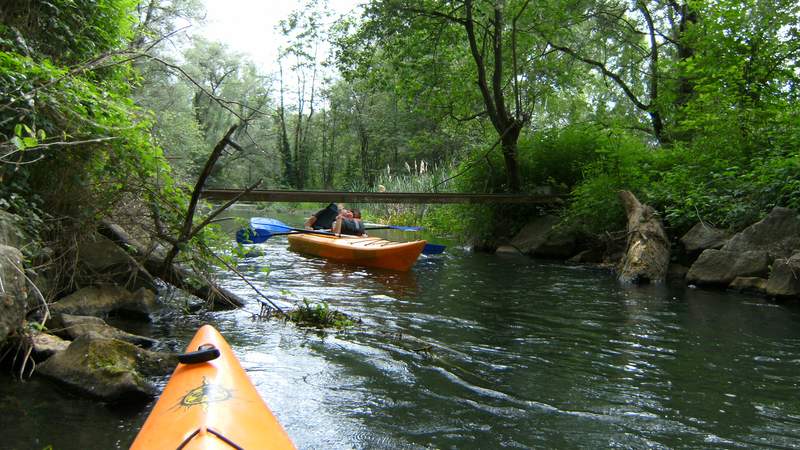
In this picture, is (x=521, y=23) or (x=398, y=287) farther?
(x=521, y=23)

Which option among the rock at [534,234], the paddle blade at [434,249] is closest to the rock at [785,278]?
the rock at [534,234]

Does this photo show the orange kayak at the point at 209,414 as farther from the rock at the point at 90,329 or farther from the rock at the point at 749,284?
the rock at the point at 749,284

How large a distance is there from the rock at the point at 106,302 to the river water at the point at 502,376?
29 centimetres

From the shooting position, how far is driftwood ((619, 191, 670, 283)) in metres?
8.99

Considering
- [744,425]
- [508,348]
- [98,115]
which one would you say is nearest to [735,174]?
[508,348]

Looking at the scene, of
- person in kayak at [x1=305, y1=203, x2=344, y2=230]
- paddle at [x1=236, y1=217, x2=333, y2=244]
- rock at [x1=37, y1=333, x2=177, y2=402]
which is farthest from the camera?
person in kayak at [x1=305, y1=203, x2=344, y2=230]

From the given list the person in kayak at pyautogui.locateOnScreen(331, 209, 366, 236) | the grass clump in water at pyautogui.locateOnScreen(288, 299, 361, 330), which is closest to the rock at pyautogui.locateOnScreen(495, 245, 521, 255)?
the person in kayak at pyautogui.locateOnScreen(331, 209, 366, 236)

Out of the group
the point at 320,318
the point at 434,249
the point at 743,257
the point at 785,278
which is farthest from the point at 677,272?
the point at 320,318

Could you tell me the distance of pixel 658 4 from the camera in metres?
16.5

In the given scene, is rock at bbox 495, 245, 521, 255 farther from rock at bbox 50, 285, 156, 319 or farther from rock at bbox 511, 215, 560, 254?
rock at bbox 50, 285, 156, 319

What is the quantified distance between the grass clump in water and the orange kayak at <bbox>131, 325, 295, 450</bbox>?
8.30ft

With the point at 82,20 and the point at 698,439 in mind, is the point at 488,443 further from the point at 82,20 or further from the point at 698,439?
the point at 82,20

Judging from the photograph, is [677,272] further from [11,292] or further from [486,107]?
[11,292]

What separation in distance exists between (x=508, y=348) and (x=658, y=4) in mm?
14919
